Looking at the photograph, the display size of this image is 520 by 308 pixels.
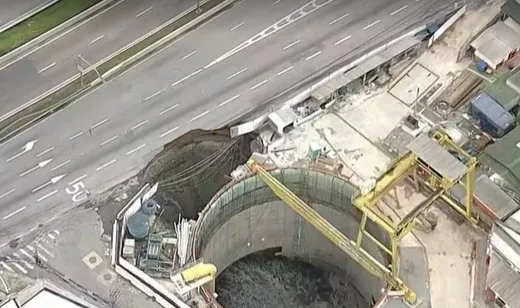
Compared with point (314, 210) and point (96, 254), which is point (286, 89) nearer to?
point (314, 210)

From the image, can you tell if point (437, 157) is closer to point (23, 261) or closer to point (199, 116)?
point (199, 116)

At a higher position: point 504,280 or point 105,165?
point 105,165

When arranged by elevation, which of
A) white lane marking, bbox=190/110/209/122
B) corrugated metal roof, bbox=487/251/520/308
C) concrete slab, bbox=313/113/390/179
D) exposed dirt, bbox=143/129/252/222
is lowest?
corrugated metal roof, bbox=487/251/520/308

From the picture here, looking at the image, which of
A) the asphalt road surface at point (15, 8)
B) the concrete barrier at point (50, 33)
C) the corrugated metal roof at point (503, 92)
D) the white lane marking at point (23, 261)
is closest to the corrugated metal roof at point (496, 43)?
the corrugated metal roof at point (503, 92)

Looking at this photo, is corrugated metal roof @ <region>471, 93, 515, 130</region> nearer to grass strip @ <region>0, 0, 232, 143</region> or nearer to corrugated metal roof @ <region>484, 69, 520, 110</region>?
corrugated metal roof @ <region>484, 69, 520, 110</region>

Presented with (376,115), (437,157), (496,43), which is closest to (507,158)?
(437,157)

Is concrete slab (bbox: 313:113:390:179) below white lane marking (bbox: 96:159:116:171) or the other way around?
below

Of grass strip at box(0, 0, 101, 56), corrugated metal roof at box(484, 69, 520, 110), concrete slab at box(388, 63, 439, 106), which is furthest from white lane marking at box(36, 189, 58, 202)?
corrugated metal roof at box(484, 69, 520, 110)
